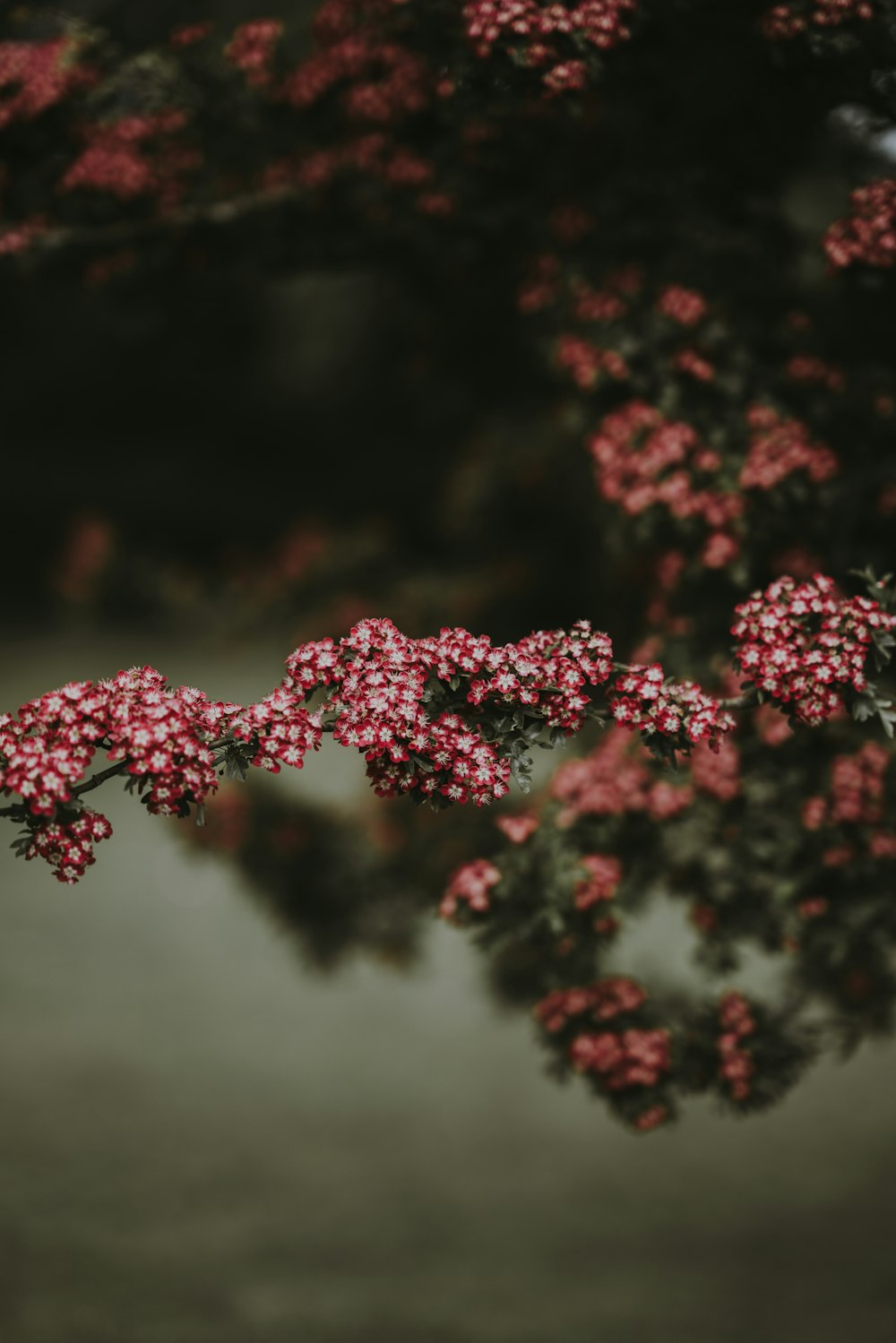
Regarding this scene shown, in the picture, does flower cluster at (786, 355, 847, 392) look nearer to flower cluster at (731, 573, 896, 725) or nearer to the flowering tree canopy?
the flowering tree canopy

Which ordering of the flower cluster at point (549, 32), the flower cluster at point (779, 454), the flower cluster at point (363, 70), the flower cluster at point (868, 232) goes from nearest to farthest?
the flower cluster at point (549, 32)
the flower cluster at point (868, 232)
the flower cluster at point (779, 454)
the flower cluster at point (363, 70)

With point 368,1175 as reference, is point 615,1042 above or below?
above

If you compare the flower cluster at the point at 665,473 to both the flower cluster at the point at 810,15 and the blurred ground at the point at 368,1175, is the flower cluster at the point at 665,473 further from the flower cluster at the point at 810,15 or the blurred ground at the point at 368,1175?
the blurred ground at the point at 368,1175

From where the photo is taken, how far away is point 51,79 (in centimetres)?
292

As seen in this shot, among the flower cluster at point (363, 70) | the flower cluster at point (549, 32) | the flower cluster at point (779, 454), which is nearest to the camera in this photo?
the flower cluster at point (549, 32)

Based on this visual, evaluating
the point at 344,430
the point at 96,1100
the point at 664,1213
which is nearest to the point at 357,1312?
the point at 664,1213

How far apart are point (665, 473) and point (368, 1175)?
2.56 meters

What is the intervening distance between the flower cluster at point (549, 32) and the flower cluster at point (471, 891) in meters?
1.75

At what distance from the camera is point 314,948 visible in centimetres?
434

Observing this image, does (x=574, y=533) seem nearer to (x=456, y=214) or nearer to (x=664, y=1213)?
(x=456, y=214)

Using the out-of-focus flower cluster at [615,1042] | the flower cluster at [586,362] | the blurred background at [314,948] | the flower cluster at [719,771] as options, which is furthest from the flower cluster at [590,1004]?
the flower cluster at [586,362]

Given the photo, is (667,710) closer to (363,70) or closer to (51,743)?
(51,743)

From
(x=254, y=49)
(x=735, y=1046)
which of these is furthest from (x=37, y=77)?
(x=735, y=1046)

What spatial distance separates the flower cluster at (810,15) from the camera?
229cm
